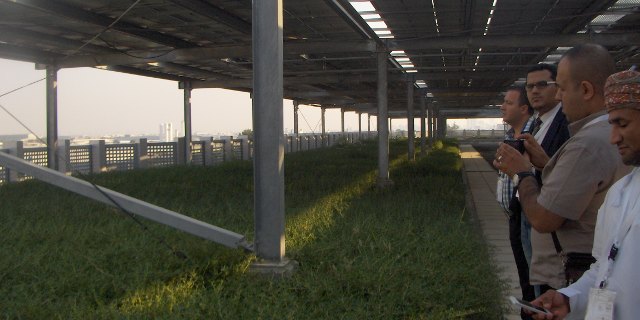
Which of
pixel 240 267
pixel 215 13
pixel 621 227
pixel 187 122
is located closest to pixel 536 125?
pixel 621 227

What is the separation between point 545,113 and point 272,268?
2.70 meters

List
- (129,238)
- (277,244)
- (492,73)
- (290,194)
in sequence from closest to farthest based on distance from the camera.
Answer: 1. (277,244)
2. (129,238)
3. (290,194)
4. (492,73)

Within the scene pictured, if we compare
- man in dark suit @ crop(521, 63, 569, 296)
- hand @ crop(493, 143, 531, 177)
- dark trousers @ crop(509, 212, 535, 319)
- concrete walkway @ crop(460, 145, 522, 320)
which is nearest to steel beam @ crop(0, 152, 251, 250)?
concrete walkway @ crop(460, 145, 522, 320)

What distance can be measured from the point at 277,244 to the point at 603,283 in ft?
13.1

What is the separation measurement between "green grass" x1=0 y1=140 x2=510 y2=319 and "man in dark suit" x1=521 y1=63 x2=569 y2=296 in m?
1.28

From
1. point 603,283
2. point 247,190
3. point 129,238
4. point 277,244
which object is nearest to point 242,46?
point 247,190

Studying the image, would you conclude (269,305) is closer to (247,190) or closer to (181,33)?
(247,190)

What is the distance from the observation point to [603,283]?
1.73m

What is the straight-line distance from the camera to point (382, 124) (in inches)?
566

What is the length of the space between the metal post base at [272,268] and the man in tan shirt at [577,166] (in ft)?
9.86

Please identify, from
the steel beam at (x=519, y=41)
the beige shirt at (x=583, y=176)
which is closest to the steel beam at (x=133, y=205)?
the beige shirt at (x=583, y=176)

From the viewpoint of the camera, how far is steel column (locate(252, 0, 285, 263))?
561 cm

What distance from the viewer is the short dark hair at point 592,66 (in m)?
2.45

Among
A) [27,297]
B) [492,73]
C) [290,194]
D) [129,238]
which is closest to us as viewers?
[27,297]
